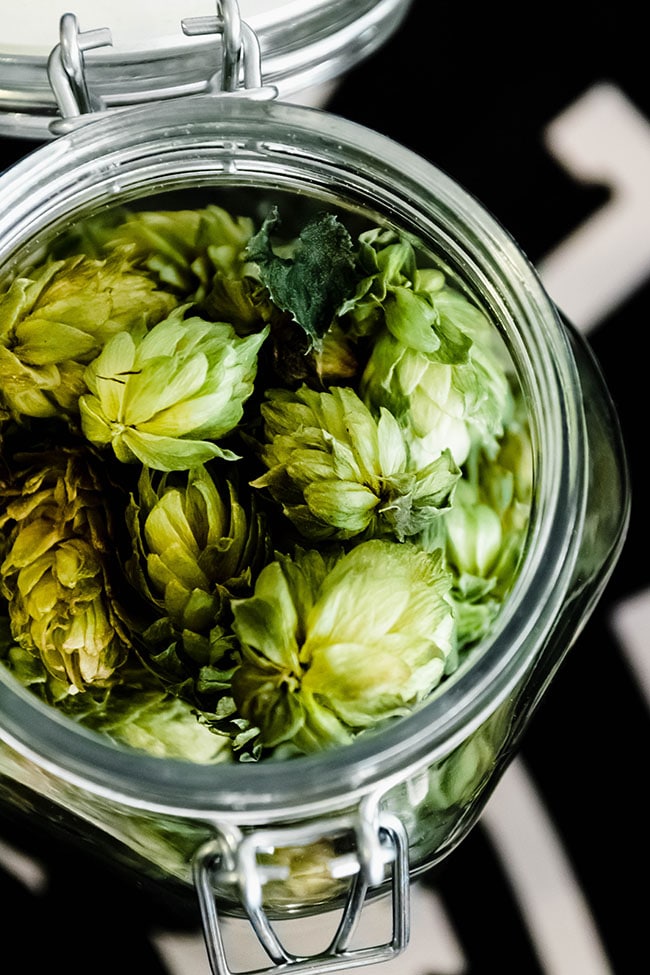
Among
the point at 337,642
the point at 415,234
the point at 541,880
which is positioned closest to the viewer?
the point at 337,642

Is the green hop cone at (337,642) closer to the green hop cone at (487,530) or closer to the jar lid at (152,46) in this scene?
the green hop cone at (487,530)

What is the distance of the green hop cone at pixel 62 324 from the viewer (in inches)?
11.2

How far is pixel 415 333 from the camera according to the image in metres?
0.28

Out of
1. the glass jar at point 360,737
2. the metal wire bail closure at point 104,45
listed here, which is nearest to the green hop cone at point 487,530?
the glass jar at point 360,737

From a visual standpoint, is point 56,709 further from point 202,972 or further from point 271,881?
point 202,972

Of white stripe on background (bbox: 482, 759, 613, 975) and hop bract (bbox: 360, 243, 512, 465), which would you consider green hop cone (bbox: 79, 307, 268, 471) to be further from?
white stripe on background (bbox: 482, 759, 613, 975)

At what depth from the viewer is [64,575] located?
0.26m

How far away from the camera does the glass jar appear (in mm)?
276

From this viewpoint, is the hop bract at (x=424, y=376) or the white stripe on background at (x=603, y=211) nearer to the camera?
the hop bract at (x=424, y=376)

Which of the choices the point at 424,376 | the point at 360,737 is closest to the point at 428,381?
the point at 424,376

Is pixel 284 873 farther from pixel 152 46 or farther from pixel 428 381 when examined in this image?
pixel 152 46

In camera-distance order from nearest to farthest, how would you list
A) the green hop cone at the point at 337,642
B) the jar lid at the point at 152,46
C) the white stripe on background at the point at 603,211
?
the green hop cone at the point at 337,642
the jar lid at the point at 152,46
the white stripe on background at the point at 603,211

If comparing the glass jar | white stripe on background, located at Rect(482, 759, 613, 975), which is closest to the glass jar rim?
the glass jar

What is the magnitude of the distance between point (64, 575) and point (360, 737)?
0.09 m
